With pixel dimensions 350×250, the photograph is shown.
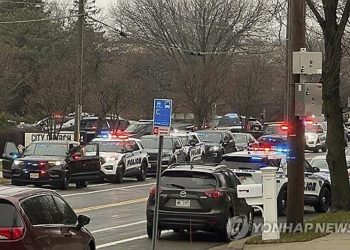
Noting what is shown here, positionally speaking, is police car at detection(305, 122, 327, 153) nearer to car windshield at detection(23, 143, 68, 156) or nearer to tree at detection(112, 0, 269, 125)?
tree at detection(112, 0, 269, 125)

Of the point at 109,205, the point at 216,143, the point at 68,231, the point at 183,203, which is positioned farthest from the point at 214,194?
the point at 216,143

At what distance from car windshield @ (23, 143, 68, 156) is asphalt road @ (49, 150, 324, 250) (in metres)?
1.40

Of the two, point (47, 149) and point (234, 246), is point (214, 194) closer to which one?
point (234, 246)

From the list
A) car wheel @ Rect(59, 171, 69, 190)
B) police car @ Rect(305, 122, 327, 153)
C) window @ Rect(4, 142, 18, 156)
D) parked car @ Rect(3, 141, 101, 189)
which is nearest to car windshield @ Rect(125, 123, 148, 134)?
police car @ Rect(305, 122, 327, 153)

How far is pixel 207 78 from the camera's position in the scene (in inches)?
2000

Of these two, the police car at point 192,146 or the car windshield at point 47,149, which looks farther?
the police car at point 192,146

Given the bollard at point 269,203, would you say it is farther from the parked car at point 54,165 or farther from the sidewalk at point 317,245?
the parked car at point 54,165

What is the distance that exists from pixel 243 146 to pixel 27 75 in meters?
15.3

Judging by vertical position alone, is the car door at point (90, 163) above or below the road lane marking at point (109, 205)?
above

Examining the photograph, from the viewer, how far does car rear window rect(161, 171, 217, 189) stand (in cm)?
1593

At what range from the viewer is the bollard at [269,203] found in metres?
14.5

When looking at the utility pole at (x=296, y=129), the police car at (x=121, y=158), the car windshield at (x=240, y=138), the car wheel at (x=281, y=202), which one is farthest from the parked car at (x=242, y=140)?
the utility pole at (x=296, y=129)

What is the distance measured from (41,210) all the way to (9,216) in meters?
0.71

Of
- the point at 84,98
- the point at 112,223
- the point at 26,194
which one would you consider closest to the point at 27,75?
the point at 84,98
